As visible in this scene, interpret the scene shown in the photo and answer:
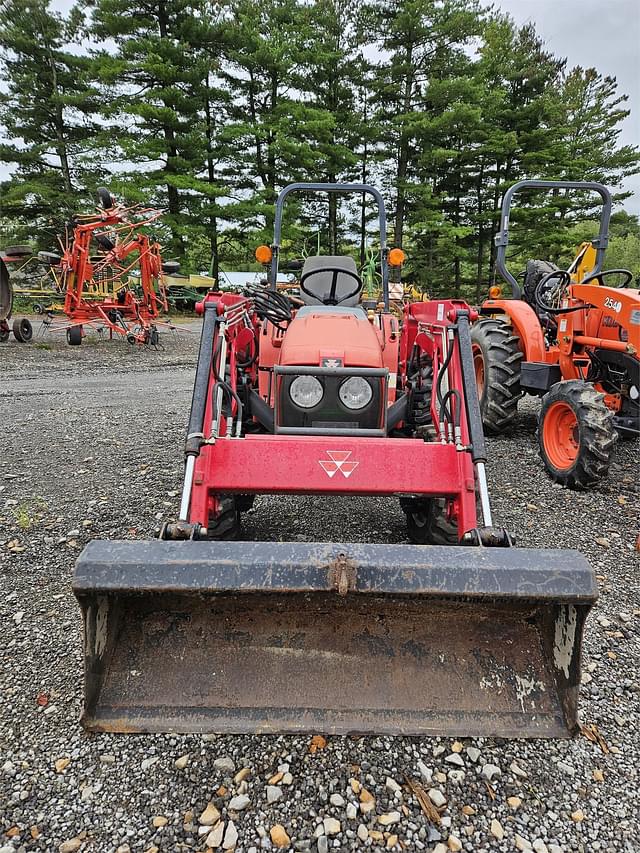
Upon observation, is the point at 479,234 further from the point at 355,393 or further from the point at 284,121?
the point at 355,393

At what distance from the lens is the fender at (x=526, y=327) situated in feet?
16.5

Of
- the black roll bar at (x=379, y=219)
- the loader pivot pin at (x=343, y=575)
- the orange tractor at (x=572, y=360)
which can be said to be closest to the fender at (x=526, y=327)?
the orange tractor at (x=572, y=360)

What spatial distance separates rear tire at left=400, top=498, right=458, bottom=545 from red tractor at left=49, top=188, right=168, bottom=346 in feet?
27.1

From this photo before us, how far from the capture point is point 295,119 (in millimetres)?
18969

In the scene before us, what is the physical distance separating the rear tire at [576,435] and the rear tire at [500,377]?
0.64 meters

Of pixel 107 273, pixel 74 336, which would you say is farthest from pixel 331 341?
pixel 107 273

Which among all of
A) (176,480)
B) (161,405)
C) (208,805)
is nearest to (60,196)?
(161,405)

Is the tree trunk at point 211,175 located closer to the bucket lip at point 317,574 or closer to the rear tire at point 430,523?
the rear tire at point 430,523

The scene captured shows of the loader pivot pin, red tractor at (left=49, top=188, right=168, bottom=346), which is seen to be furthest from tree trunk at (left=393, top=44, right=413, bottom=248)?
the loader pivot pin

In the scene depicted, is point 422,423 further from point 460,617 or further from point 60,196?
point 60,196

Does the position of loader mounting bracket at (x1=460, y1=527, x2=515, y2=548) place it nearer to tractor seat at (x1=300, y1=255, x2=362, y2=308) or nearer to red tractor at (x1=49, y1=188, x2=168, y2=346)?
tractor seat at (x1=300, y1=255, x2=362, y2=308)

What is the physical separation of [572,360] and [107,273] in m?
10.5

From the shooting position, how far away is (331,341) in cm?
295

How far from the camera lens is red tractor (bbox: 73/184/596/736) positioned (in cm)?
166
